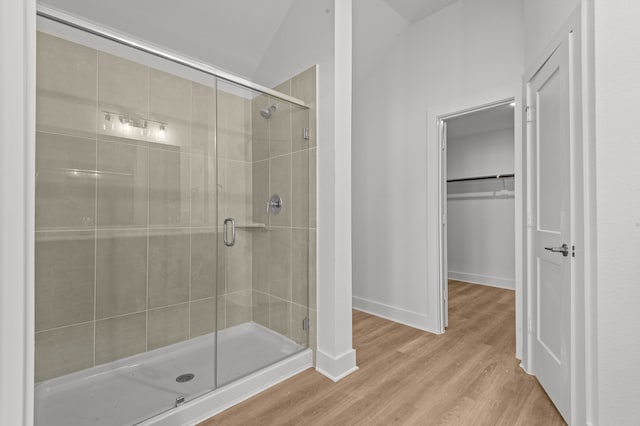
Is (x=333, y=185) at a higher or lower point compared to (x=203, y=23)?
lower

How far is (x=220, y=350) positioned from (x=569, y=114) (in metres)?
2.39

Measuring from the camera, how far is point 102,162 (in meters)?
1.76

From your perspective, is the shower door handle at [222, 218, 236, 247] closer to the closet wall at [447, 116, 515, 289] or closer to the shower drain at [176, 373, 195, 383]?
the shower drain at [176, 373, 195, 383]

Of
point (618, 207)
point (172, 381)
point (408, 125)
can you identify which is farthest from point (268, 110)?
point (618, 207)

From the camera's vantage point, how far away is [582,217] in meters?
1.35

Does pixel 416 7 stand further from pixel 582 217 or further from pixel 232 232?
pixel 232 232

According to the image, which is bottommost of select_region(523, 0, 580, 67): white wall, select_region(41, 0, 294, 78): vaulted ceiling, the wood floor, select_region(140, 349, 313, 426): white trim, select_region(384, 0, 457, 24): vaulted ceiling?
the wood floor

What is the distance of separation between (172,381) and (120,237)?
0.95 m

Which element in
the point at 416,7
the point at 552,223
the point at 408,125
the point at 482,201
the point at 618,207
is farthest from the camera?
the point at 482,201

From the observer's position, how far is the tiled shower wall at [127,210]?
5.53 ft

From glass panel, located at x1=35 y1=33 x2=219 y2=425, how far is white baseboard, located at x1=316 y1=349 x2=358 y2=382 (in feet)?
2.42

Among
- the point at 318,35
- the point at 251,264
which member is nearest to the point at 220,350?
the point at 251,264

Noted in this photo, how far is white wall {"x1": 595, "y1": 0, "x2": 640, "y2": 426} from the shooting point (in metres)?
1.21

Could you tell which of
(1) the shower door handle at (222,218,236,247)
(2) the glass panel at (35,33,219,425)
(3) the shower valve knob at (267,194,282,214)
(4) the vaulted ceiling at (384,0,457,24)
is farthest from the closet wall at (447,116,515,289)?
(2) the glass panel at (35,33,219,425)
